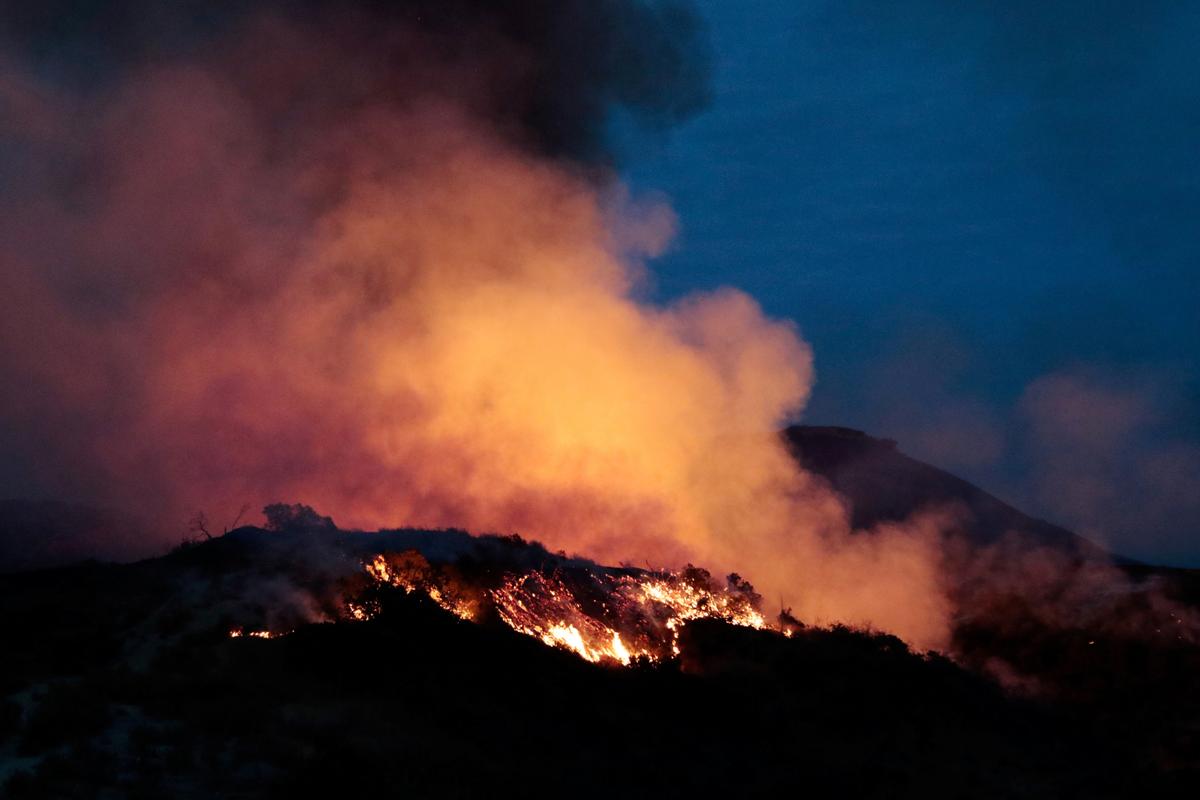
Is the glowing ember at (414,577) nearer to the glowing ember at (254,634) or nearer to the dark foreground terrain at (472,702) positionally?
the dark foreground terrain at (472,702)

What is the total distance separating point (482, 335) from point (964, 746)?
1461cm

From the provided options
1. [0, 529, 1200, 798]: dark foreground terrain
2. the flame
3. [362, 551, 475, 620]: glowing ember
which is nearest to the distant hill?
[0, 529, 1200, 798]: dark foreground terrain

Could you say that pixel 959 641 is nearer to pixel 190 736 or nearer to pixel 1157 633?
pixel 1157 633

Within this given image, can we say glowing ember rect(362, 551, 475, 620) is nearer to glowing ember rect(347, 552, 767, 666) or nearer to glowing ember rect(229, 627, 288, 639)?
glowing ember rect(347, 552, 767, 666)

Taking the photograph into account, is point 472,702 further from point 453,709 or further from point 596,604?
point 596,604

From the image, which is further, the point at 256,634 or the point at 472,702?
the point at 256,634

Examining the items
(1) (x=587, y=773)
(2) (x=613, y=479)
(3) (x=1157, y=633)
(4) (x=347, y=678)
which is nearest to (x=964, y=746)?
(1) (x=587, y=773)

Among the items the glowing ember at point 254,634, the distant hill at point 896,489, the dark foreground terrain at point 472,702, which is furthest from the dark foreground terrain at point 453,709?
the distant hill at point 896,489

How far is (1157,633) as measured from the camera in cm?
2084

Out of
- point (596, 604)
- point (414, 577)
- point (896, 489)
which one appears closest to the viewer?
point (414, 577)

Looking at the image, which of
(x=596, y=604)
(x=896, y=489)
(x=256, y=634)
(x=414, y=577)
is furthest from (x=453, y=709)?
(x=896, y=489)

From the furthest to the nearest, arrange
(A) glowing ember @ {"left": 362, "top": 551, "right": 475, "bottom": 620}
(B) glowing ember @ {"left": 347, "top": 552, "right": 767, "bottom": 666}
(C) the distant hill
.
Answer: (C) the distant hill
(B) glowing ember @ {"left": 347, "top": 552, "right": 767, "bottom": 666}
(A) glowing ember @ {"left": 362, "top": 551, "right": 475, "bottom": 620}

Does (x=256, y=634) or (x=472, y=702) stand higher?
(x=256, y=634)

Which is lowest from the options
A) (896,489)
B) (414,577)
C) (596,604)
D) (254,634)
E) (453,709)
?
(453,709)
